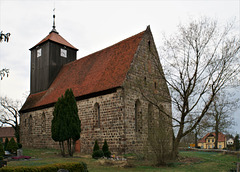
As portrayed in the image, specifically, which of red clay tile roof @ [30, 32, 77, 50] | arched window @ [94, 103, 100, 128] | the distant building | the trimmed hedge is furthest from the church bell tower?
the distant building

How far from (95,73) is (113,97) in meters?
4.42

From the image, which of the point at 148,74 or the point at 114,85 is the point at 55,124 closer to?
the point at 114,85

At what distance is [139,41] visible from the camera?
61.7 feet

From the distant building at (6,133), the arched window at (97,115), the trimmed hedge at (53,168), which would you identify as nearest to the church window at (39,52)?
the arched window at (97,115)

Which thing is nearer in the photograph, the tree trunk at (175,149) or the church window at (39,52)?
the tree trunk at (175,149)

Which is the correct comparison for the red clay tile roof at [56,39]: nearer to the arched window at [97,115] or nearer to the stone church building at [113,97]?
the stone church building at [113,97]

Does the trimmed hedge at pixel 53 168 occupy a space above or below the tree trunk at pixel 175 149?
above

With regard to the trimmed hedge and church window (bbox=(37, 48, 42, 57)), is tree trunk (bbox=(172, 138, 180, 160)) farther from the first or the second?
church window (bbox=(37, 48, 42, 57))

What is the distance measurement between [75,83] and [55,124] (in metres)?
6.55

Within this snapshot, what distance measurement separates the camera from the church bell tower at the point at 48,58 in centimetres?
2683

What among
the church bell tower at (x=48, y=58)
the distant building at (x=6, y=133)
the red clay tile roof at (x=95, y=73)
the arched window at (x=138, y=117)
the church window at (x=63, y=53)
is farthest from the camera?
the distant building at (x=6, y=133)

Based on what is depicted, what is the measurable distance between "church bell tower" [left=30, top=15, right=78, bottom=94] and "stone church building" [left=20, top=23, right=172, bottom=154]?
0.91 metres

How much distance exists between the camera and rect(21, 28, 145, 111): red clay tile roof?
18156mm

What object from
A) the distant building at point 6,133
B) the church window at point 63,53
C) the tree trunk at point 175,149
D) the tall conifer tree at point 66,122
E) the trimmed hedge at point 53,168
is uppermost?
the church window at point 63,53
